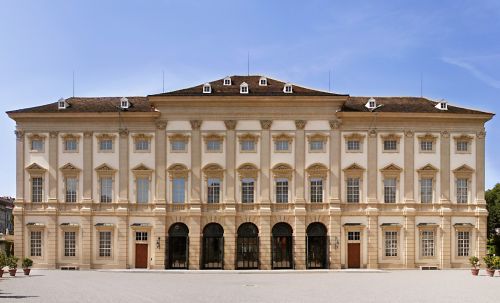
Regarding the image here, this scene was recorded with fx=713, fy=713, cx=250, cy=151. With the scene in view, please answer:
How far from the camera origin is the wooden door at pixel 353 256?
55.1m

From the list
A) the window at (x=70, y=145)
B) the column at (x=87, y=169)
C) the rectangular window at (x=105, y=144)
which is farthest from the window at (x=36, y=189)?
the rectangular window at (x=105, y=144)

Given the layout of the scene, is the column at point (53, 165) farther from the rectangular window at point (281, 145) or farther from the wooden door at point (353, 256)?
the wooden door at point (353, 256)

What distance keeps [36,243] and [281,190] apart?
64.6ft

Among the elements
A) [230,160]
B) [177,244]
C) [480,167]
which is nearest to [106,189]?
[177,244]

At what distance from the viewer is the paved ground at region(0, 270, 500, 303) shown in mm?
29391

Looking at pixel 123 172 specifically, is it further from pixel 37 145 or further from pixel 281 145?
pixel 281 145

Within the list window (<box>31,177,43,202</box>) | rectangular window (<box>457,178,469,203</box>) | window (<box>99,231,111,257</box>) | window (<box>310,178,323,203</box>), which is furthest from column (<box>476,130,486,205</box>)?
window (<box>31,177,43,202</box>)

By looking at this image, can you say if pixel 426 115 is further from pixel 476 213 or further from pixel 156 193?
pixel 156 193

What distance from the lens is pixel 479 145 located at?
56.2m

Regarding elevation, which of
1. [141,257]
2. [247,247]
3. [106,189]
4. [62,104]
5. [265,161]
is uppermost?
[62,104]

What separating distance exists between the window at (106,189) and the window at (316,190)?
51.6ft

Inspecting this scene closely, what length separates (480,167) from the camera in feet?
184

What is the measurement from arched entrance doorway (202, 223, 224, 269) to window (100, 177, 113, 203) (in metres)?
7.95

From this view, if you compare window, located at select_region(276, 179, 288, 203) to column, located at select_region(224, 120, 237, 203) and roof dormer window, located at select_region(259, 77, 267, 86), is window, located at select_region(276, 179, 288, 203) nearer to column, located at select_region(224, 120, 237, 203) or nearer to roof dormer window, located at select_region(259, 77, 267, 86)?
column, located at select_region(224, 120, 237, 203)
